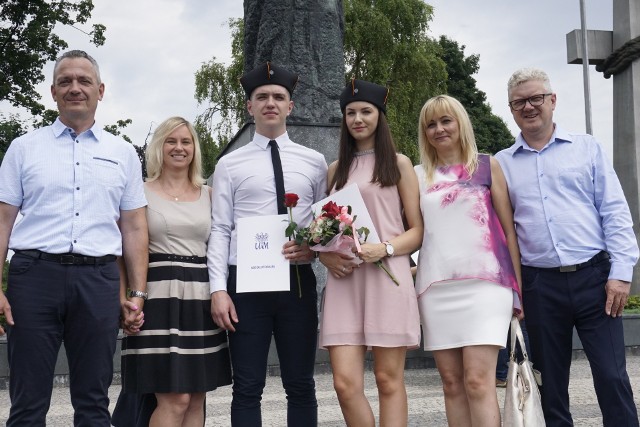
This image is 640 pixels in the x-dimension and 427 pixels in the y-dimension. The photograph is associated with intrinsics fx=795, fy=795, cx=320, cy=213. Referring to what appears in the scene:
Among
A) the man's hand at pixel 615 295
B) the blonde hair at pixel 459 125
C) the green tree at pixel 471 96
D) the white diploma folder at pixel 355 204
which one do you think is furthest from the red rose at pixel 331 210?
the green tree at pixel 471 96

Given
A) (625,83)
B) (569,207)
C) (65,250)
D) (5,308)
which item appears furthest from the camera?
(625,83)

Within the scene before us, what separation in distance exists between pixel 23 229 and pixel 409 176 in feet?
6.64

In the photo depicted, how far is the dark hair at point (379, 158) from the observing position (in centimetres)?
429

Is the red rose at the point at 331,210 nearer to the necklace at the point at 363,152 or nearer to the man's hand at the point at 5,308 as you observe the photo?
the necklace at the point at 363,152

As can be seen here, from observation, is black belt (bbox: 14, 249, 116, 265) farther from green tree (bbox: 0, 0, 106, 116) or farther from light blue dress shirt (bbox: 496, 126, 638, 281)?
green tree (bbox: 0, 0, 106, 116)

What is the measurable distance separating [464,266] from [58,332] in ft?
6.92

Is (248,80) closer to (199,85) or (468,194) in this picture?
(468,194)

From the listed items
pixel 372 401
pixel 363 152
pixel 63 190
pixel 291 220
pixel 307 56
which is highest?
pixel 307 56

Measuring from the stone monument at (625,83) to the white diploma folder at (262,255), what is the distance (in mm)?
14173

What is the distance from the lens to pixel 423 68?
28.2 meters

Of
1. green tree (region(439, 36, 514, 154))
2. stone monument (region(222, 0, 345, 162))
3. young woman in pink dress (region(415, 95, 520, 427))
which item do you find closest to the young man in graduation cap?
young woman in pink dress (region(415, 95, 520, 427))

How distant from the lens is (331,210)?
13.1 feet

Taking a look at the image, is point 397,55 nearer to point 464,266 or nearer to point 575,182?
point 575,182

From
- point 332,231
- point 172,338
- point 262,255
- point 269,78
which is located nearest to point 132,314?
point 172,338
